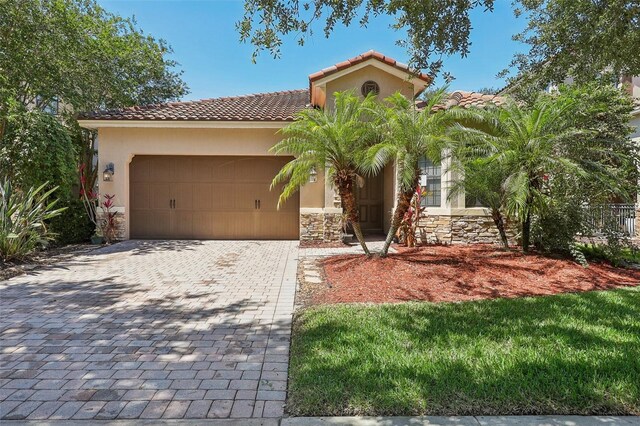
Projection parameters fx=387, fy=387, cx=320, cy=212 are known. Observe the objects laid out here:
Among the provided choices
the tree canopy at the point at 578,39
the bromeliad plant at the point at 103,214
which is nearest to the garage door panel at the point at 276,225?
the bromeliad plant at the point at 103,214

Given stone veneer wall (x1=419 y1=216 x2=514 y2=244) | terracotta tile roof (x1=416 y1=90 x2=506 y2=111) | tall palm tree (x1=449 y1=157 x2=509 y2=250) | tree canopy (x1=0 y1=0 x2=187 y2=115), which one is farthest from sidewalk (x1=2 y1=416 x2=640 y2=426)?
tree canopy (x1=0 y1=0 x2=187 y2=115)

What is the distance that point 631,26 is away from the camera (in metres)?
4.87

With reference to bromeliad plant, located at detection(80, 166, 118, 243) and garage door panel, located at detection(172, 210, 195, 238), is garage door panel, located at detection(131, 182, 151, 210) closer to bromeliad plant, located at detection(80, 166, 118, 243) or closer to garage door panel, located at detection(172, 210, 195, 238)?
bromeliad plant, located at detection(80, 166, 118, 243)

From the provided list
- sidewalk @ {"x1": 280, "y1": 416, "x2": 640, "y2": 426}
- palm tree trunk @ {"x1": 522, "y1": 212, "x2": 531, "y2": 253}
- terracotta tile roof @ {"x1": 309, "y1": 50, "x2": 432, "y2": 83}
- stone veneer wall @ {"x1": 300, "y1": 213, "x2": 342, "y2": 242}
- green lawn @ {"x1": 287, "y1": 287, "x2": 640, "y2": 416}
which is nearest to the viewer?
sidewalk @ {"x1": 280, "y1": 416, "x2": 640, "y2": 426}

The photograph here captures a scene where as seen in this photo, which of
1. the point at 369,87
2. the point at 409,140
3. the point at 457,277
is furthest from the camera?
the point at 369,87

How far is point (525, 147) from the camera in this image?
8094 mm

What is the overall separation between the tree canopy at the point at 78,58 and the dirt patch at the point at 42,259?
5.09 meters

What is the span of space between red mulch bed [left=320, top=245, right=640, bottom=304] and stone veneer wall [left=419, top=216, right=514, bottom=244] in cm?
245

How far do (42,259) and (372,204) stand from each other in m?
10.2

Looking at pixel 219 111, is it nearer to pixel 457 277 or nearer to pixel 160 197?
pixel 160 197

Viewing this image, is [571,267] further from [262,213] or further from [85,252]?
[85,252]

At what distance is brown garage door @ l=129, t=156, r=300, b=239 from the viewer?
41.9 ft

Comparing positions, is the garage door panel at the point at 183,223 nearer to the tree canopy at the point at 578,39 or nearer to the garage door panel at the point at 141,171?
the garage door panel at the point at 141,171

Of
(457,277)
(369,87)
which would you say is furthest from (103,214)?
(457,277)
